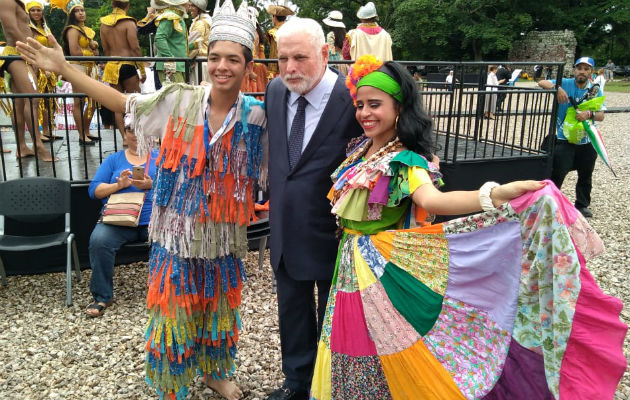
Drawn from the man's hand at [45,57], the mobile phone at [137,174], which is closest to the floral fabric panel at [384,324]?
the man's hand at [45,57]

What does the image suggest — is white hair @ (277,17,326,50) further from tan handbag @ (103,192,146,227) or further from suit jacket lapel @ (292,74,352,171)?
tan handbag @ (103,192,146,227)

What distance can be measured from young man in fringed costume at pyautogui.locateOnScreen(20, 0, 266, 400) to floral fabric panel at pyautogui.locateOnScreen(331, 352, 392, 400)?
32.1 inches

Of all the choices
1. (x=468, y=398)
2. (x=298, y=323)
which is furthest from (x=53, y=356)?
(x=468, y=398)

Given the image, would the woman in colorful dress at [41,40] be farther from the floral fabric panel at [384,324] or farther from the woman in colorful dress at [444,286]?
the floral fabric panel at [384,324]

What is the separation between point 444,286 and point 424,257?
14cm

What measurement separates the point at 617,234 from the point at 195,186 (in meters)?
5.56

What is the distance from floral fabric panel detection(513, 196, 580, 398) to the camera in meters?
1.77

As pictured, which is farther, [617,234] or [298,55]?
[617,234]

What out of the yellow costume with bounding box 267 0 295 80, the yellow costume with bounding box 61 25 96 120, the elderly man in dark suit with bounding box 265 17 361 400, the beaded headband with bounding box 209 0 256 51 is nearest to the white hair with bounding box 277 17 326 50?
the elderly man in dark suit with bounding box 265 17 361 400

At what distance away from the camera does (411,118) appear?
7.09 feet

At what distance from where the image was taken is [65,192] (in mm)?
4371

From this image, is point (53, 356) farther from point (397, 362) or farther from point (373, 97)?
point (373, 97)

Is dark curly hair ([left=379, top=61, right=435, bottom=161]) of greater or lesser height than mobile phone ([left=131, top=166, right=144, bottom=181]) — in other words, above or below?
above

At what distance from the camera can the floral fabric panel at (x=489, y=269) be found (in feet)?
6.36
